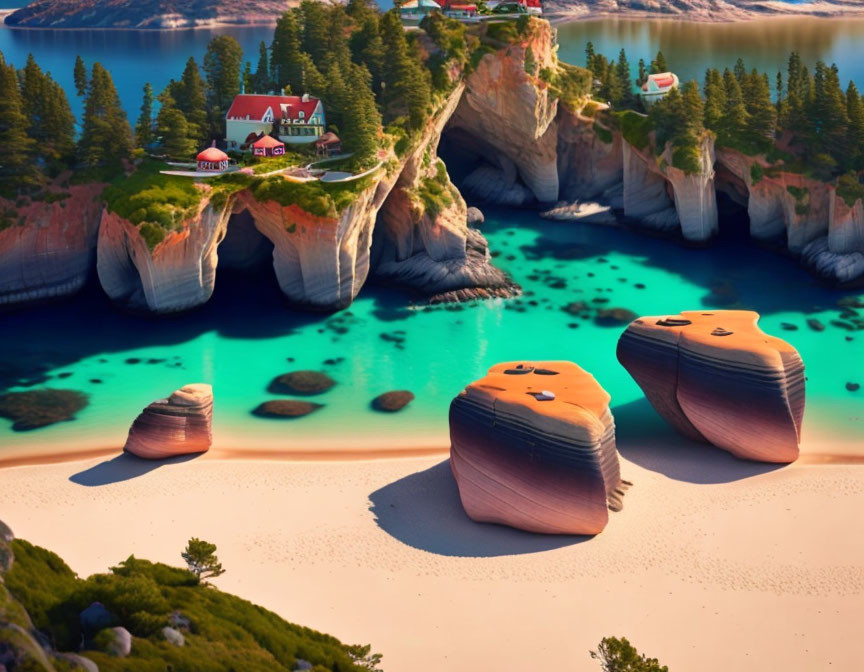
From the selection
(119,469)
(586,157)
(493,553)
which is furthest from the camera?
(586,157)

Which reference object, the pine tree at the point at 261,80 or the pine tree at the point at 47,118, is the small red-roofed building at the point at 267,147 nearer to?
the pine tree at the point at 261,80

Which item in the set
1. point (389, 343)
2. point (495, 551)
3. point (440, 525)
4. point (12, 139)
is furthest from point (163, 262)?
point (495, 551)

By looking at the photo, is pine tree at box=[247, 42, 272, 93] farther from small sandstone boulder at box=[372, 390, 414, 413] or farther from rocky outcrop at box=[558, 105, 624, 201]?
small sandstone boulder at box=[372, 390, 414, 413]

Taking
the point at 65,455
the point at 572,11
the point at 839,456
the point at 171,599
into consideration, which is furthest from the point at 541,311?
the point at 572,11

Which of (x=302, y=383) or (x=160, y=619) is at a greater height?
(x=160, y=619)

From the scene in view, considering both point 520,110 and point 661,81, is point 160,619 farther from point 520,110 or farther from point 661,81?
point 661,81

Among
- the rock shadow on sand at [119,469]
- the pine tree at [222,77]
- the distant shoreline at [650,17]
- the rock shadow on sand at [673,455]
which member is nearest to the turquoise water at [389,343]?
the rock shadow on sand at [673,455]

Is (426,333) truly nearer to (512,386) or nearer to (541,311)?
(541,311)
